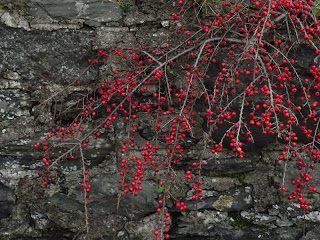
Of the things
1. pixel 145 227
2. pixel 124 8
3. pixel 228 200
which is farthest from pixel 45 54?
pixel 228 200

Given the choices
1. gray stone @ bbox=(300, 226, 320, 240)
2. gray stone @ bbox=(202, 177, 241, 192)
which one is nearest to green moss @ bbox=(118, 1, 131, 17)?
gray stone @ bbox=(202, 177, 241, 192)

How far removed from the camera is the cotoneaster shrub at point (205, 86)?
191cm

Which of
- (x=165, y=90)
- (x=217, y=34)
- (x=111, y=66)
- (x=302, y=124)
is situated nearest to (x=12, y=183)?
(x=111, y=66)

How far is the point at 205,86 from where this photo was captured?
2113 millimetres

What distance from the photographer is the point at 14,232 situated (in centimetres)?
218

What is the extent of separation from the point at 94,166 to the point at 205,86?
0.73 m

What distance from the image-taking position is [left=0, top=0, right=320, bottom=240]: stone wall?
2.10 m

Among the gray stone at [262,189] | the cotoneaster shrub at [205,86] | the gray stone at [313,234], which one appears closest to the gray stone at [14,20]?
the cotoneaster shrub at [205,86]

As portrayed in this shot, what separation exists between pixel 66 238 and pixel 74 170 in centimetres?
37

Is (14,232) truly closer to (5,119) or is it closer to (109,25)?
(5,119)

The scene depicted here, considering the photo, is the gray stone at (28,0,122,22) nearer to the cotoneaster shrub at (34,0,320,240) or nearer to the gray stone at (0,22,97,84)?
the gray stone at (0,22,97,84)

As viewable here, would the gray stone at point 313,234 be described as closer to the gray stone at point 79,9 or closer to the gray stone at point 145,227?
the gray stone at point 145,227

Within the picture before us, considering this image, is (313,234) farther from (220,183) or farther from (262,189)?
(220,183)

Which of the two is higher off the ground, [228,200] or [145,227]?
[228,200]
